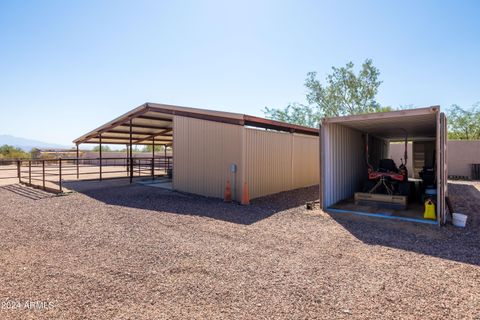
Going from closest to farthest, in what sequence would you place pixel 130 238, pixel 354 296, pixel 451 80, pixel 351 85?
1. pixel 354 296
2. pixel 130 238
3. pixel 451 80
4. pixel 351 85

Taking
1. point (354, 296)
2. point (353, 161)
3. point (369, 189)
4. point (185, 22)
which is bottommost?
point (354, 296)

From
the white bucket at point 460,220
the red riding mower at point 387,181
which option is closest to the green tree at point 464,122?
the red riding mower at point 387,181

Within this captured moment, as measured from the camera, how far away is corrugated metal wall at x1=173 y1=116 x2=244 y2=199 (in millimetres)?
7681

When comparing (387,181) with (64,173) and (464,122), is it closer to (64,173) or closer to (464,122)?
(64,173)

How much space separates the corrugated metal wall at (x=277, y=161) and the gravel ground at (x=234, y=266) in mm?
2100

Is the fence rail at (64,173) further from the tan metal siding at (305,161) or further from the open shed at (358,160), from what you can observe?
the open shed at (358,160)

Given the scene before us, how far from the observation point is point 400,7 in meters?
9.77

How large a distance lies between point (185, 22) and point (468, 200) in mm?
9704

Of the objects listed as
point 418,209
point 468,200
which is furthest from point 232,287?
point 468,200

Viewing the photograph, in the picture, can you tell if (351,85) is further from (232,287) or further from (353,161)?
(232,287)

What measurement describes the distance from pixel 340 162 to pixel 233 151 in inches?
115

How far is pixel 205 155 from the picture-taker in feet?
27.5

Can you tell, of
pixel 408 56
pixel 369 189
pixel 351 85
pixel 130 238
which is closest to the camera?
pixel 130 238

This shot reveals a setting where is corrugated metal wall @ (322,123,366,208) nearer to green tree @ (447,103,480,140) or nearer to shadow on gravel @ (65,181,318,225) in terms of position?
shadow on gravel @ (65,181,318,225)
